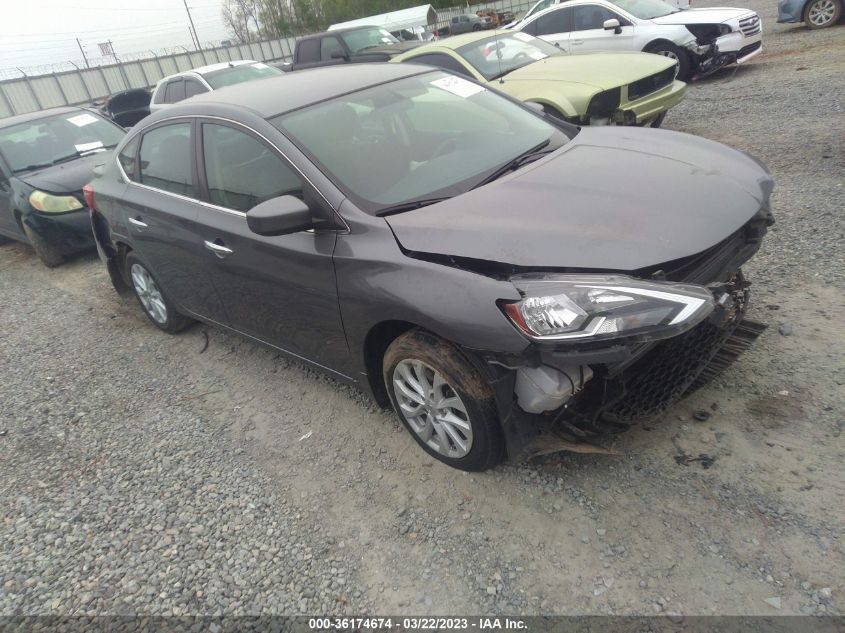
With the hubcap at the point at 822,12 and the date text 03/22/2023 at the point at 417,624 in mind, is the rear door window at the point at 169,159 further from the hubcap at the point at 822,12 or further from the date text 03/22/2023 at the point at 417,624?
the hubcap at the point at 822,12

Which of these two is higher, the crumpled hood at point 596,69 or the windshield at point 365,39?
the windshield at point 365,39

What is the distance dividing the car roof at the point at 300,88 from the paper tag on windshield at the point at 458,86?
146mm

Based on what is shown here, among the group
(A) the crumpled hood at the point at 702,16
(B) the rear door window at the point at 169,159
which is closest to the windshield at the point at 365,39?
(A) the crumpled hood at the point at 702,16

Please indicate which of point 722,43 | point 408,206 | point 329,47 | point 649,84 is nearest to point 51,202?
point 408,206

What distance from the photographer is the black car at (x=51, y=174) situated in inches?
257

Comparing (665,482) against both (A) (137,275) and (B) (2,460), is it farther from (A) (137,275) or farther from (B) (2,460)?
(A) (137,275)

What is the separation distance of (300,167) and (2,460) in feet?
8.67

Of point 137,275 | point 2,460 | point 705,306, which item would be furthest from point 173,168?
point 705,306

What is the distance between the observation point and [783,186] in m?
5.06

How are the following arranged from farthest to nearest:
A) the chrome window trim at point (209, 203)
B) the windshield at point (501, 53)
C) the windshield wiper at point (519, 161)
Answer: the windshield at point (501, 53)
the windshield wiper at point (519, 161)
the chrome window trim at point (209, 203)

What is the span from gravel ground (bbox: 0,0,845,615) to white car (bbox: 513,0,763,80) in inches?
265

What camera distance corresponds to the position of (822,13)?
39.5ft

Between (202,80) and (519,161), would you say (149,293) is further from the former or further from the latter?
(202,80)

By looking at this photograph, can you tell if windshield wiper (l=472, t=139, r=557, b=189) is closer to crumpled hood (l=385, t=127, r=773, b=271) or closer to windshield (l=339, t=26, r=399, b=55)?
crumpled hood (l=385, t=127, r=773, b=271)
